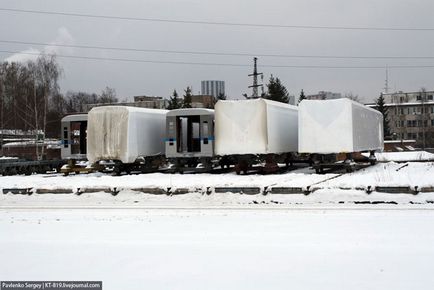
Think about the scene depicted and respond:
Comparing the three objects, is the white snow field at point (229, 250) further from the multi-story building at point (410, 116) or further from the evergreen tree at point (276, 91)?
the multi-story building at point (410, 116)

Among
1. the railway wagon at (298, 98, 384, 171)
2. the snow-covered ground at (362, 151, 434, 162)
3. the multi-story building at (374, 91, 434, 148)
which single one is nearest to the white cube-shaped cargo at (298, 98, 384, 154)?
the railway wagon at (298, 98, 384, 171)

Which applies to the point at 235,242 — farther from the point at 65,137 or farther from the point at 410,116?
the point at 410,116

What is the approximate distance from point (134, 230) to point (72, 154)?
Result: 718 inches

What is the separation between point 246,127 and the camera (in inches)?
925

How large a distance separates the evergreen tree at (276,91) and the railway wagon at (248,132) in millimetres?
39133

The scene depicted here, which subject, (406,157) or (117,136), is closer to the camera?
(117,136)

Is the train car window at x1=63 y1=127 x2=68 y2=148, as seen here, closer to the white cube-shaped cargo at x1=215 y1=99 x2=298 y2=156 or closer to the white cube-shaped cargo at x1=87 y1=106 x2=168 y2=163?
the white cube-shaped cargo at x1=87 y1=106 x2=168 y2=163

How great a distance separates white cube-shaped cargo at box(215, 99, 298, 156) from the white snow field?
11.2 meters

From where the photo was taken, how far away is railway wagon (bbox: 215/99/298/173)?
23344 mm

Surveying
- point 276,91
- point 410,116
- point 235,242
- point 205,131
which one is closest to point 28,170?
point 205,131

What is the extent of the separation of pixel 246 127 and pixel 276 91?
41.6 meters

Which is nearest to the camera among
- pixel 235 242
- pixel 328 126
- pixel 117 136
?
pixel 235 242

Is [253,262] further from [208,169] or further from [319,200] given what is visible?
[208,169]

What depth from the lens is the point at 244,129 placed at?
77.2 feet
